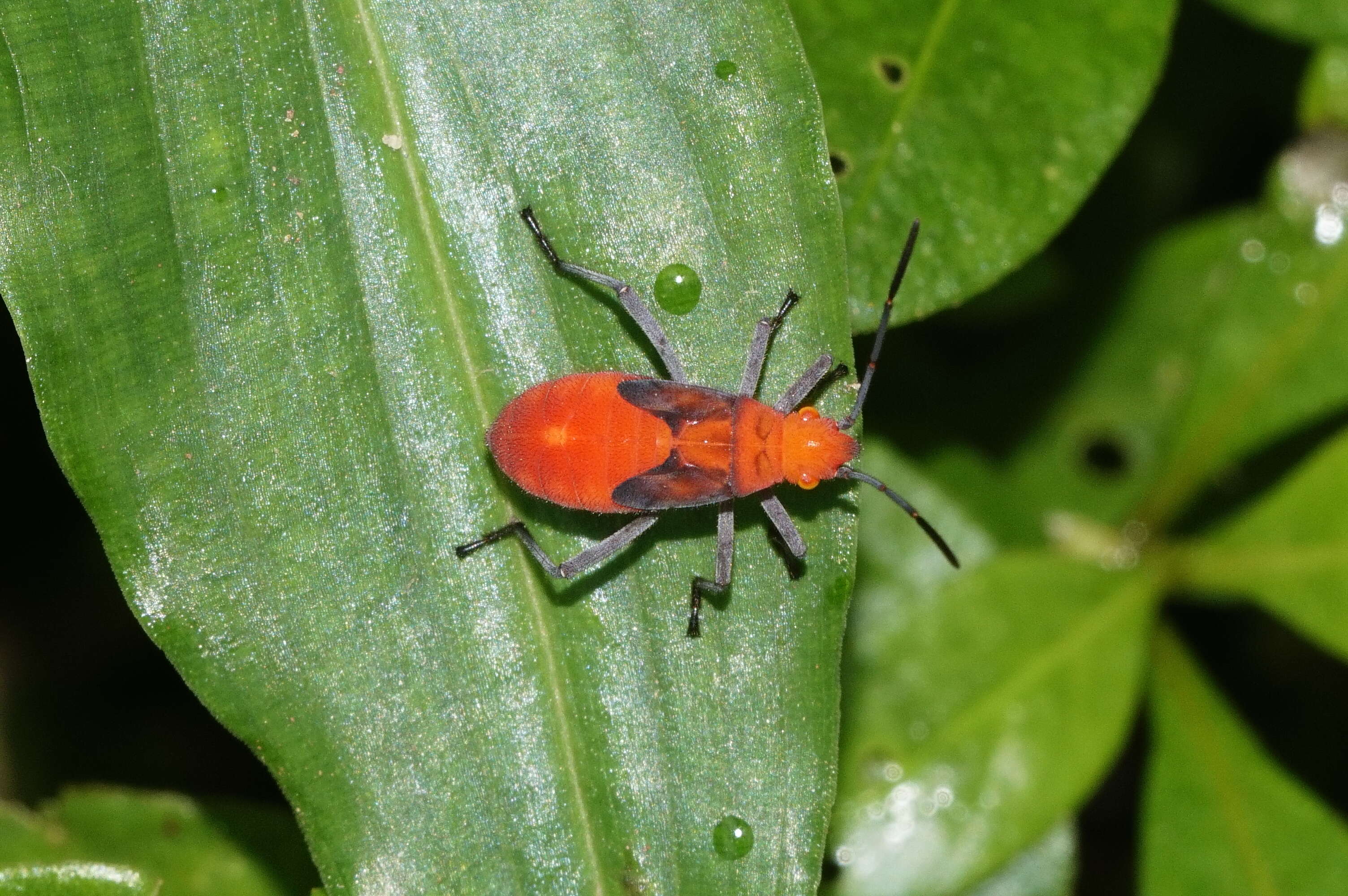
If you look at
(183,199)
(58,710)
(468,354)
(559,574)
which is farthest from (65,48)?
(58,710)

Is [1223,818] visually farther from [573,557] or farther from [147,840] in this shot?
[147,840]

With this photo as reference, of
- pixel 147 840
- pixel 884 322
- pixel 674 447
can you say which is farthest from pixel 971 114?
pixel 147 840

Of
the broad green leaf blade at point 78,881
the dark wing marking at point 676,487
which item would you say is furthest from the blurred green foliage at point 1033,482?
the dark wing marking at point 676,487

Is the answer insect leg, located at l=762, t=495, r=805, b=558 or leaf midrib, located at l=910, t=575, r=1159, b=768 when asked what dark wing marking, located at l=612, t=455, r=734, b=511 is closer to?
insect leg, located at l=762, t=495, r=805, b=558

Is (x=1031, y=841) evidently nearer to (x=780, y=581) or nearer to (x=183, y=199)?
(x=780, y=581)

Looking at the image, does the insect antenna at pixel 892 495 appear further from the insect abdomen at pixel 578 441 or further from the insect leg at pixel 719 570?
the insect abdomen at pixel 578 441

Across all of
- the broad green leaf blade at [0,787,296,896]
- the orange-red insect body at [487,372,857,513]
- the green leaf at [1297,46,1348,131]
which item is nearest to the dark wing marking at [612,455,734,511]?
the orange-red insect body at [487,372,857,513]
